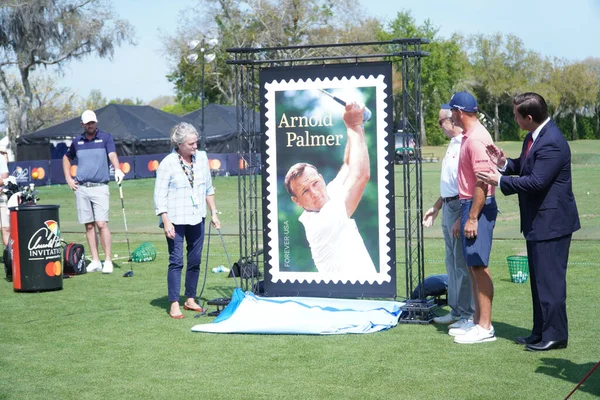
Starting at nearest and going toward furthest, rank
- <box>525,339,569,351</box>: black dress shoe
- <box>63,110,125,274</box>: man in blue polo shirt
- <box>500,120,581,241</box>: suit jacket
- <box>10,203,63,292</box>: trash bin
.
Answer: <box>500,120,581,241</box>: suit jacket → <box>525,339,569,351</box>: black dress shoe → <box>10,203,63,292</box>: trash bin → <box>63,110,125,274</box>: man in blue polo shirt

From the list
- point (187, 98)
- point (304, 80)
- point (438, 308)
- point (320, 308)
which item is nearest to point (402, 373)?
point (320, 308)

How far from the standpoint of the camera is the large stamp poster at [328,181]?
804cm

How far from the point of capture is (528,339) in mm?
6773

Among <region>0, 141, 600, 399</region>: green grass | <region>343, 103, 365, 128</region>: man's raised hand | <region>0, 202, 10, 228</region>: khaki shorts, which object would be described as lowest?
<region>0, 141, 600, 399</region>: green grass

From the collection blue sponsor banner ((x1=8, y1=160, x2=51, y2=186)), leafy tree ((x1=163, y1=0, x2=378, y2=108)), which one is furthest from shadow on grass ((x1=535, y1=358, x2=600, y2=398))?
leafy tree ((x1=163, y1=0, x2=378, y2=108))

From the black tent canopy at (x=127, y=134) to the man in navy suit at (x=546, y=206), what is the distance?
32930mm

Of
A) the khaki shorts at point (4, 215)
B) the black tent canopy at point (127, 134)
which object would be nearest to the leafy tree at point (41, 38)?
the black tent canopy at point (127, 134)

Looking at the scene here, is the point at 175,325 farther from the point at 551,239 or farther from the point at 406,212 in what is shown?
the point at 551,239

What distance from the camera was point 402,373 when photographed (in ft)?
19.7

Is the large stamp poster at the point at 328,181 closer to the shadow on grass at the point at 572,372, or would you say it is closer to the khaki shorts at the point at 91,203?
the shadow on grass at the point at 572,372

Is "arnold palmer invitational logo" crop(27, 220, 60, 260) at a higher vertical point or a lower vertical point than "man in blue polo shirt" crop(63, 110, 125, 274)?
lower

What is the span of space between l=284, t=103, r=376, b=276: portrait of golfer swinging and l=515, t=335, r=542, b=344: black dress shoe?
1.76m

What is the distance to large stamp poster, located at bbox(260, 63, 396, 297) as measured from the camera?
26.4ft

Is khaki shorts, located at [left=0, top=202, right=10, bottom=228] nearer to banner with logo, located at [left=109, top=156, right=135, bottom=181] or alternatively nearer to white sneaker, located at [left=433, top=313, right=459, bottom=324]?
white sneaker, located at [left=433, top=313, right=459, bottom=324]
